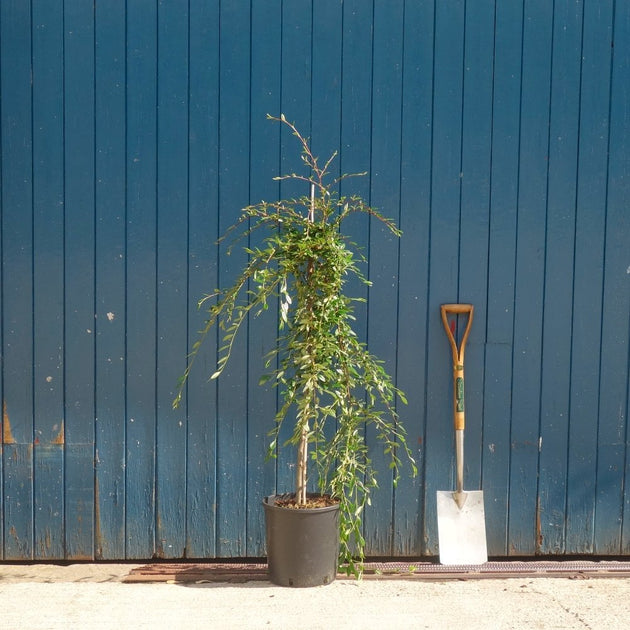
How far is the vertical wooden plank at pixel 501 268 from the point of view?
3.69 meters

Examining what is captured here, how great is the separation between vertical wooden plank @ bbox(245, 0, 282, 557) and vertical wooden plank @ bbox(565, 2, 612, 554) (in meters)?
1.36

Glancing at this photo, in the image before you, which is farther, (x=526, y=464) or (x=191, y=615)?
(x=526, y=464)

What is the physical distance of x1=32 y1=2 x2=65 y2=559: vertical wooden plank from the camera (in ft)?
11.8

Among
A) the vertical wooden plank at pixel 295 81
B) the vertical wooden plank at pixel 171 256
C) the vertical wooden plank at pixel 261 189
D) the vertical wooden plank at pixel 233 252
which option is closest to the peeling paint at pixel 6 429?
the vertical wooden plank at pixel 171 256

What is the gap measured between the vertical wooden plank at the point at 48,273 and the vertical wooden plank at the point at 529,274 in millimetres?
2033

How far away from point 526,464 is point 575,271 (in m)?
0.90

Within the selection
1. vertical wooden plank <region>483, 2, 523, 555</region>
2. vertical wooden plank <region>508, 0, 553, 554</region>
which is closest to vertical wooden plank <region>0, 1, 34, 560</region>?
vertical wooden plank <region>483, 2, 523, 555</region>

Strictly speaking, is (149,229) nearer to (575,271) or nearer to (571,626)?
(575,271)

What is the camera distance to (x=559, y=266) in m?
3.74

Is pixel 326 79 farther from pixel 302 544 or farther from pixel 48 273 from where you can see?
pixel 302 544

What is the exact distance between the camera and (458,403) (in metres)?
3.63

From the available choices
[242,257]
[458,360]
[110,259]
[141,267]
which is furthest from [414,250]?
[110,259]

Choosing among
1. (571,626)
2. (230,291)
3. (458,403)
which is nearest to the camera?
(571,626)

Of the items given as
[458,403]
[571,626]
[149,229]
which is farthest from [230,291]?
[571,626]
